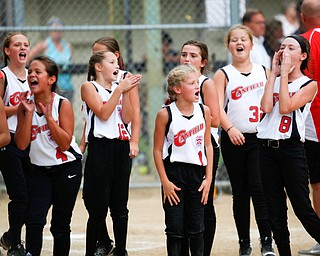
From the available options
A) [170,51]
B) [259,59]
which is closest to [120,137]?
[259,59]

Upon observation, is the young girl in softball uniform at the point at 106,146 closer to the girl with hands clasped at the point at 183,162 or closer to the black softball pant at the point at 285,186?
the girl with hands clasped at the point at 183,162

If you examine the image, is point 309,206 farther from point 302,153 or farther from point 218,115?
point 218,115

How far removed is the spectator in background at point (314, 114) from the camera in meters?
6.83

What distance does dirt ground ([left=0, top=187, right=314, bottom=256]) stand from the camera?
7254mm

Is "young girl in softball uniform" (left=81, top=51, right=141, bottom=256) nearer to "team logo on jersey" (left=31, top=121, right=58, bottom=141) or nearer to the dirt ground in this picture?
"team logo on jersey" (left=31, top=121, right=58, bottom=141)

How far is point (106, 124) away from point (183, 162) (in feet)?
2.45

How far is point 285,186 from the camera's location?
6.16 m

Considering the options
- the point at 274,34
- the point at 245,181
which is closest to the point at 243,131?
the point at 245,181

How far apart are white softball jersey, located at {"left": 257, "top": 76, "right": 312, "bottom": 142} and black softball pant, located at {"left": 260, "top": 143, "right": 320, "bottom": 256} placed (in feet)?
0.29

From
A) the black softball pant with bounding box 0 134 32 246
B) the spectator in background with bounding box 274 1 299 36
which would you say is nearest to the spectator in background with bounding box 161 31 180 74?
the spectator in background with bounding box 274 1 299 36

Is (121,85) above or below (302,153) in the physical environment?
above

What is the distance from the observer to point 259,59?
823cm

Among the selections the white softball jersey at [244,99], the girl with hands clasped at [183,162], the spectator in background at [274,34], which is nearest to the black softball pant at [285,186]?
the girl with hands clasped at [183,162]

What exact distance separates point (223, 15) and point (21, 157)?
170 inches
